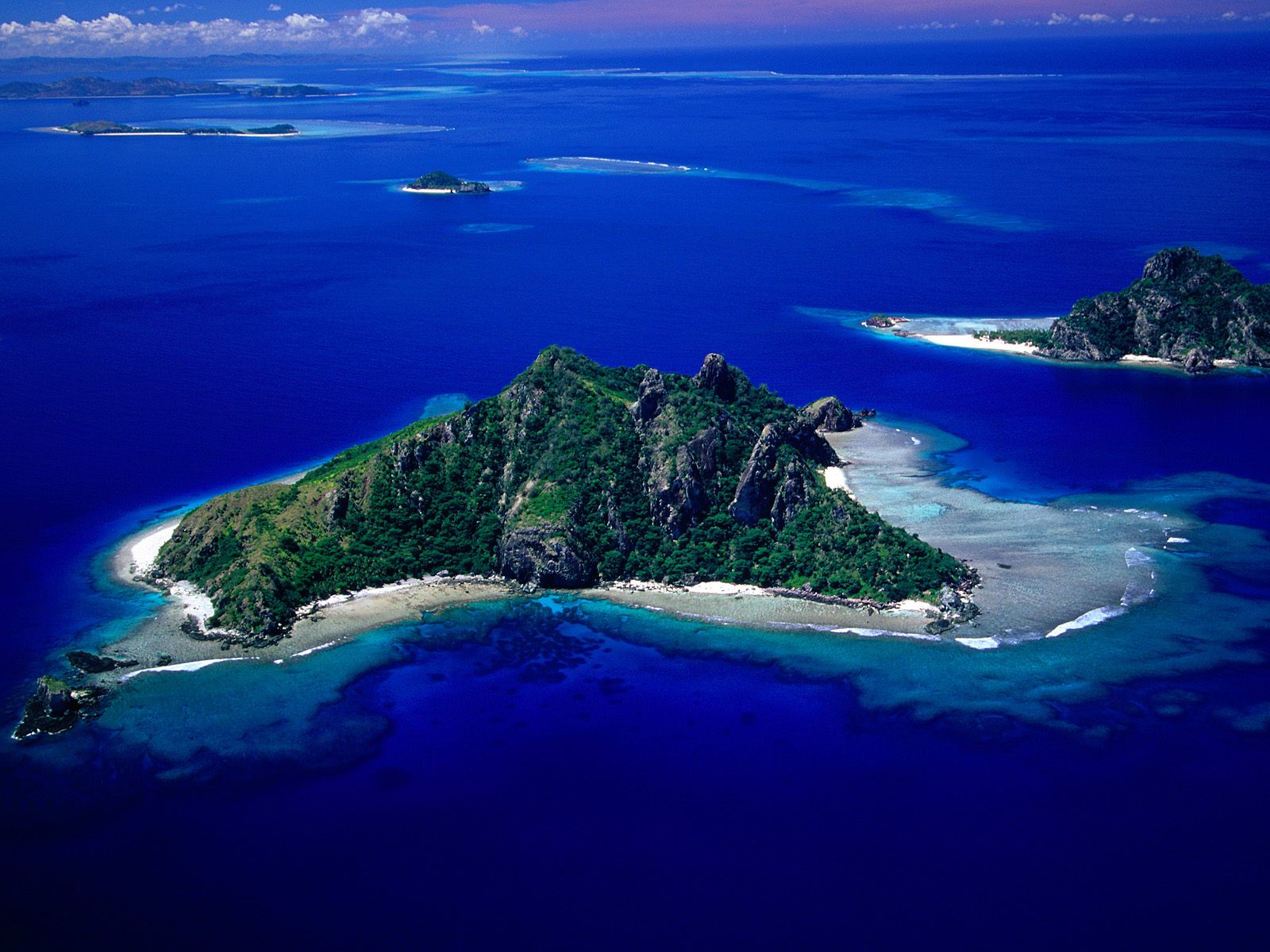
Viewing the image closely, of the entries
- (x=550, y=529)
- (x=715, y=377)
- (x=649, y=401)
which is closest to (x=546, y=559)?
(x=550, y=529)

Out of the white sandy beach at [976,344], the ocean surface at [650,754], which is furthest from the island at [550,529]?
the white sandy beach at [976,344]

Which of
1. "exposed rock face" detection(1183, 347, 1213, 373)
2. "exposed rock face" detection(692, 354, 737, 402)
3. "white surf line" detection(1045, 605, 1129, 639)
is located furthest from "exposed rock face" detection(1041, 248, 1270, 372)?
"white surf line" detection(1045, 605, 1129, 639)

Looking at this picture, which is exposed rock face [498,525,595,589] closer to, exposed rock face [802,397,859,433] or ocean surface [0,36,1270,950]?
ocean surface [0,36,1270,950]

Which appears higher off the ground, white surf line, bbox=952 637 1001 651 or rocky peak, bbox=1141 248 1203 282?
rocky peak, bbox=1141 248 1203 282

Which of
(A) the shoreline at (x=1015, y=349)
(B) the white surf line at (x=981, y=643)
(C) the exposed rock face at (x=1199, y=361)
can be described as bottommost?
(B) the white surf line at (x=981, y=643)

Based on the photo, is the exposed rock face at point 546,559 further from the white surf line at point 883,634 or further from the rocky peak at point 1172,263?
the rocky peak at point 1172,263

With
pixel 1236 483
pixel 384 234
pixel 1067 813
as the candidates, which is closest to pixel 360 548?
pixel 1067 813
